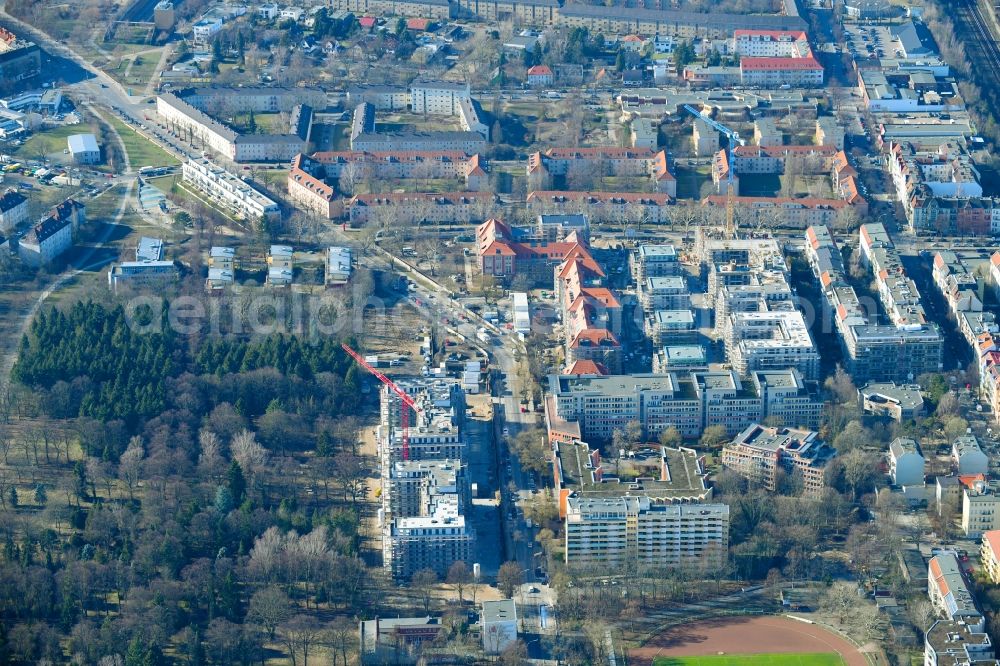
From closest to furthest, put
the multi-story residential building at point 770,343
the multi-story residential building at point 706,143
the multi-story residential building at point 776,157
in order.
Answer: the multi-story residential building at point 770,343
the multi-story residential building at point 776,157
the multi-story residential building at point 706,143

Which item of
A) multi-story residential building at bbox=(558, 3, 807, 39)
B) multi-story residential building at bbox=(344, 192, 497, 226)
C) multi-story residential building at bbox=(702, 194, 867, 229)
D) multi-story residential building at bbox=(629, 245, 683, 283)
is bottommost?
multi-story residential building at bbox=(629, 245, 683, 283)

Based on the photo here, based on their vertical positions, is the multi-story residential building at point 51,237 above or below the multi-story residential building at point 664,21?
below

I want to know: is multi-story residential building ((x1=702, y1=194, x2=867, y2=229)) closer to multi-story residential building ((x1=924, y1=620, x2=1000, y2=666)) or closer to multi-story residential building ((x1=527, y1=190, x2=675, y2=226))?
multi-story residential building ((x1=527, y1=190, x2=675, y2=226))

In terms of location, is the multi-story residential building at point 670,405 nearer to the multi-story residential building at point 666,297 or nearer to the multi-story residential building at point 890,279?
the multi-story residential building at point 890,279

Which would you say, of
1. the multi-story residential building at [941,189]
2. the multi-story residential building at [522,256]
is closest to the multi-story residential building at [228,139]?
the multi-story residential building at [522,256]

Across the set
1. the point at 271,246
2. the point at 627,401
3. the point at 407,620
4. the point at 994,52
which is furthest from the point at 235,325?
the point at 994,52

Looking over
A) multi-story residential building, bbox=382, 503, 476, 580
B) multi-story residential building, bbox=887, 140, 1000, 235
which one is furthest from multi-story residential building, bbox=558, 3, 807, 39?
multi-story residential building, bbox=382, 503, 476, 580
